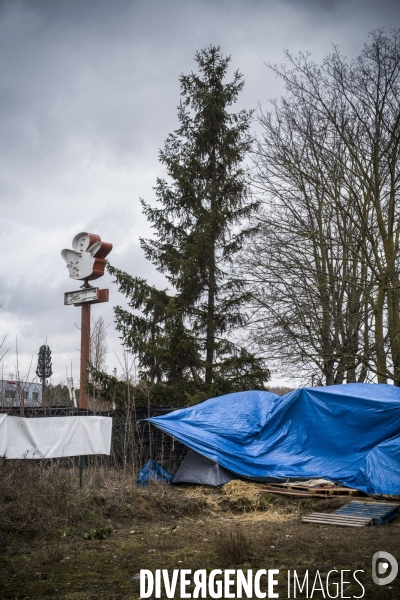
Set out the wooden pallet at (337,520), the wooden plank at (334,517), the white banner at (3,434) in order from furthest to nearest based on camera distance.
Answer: the wooden plank at (334,517) → the wooden pallet at (337,520) → the white banner at (3,434)

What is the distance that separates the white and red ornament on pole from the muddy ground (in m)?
6.71

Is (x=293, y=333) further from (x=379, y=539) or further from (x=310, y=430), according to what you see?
(x=379, y=539)

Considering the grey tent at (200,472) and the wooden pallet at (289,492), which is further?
the grey tent at (200,472)

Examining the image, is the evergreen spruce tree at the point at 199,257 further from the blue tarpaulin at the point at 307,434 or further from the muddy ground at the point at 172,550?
the muddy ground at the point at 172,550

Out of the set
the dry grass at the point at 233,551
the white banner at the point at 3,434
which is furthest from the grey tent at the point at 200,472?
the dry grass at the point at 233,551

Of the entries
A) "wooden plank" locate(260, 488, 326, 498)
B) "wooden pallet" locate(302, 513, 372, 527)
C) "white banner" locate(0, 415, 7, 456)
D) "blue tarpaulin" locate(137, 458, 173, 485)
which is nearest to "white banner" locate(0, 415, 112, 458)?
"white banner" locate(0, 415, 7, 456)

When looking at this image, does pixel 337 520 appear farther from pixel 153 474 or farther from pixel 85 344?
pixel 85 344

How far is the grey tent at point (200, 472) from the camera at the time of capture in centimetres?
1242

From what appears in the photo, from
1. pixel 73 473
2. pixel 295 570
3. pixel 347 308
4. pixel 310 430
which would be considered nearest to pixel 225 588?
pixel 295 570

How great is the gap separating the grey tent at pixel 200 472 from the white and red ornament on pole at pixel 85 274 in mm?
4408

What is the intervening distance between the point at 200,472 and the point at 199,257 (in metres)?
6.85

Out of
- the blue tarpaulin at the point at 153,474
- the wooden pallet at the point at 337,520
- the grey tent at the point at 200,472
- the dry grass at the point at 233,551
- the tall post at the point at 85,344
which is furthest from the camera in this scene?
the tall post at the point at 85,344

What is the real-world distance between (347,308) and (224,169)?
566 centimetres

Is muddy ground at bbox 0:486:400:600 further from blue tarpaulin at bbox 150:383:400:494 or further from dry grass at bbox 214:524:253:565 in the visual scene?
blue tarpaulin at bbox 150:383:400:494
